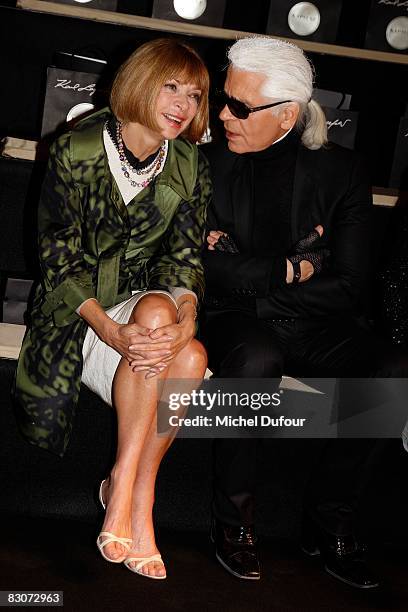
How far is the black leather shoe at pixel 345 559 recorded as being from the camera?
2.35 metres

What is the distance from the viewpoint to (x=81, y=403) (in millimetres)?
2576

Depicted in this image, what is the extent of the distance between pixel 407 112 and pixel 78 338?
1.94 meters

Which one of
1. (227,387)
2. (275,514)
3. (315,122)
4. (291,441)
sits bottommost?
(275,514)

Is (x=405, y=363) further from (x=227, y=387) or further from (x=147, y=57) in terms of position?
(x=147, y=57)

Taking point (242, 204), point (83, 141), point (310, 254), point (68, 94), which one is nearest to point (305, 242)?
point (310, 254)

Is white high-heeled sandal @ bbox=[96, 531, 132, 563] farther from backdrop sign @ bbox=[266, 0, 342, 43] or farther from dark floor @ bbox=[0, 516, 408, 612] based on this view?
backdrop sign @ bbox=[266, 0, 342, 43]

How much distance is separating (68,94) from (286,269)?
1194 mm

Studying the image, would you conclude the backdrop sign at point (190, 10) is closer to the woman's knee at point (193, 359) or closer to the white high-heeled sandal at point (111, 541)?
the woman's knee at point (193, 359)

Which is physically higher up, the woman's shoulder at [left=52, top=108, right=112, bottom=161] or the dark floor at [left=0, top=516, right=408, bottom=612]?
the woman's shoulder at [left=52, top=108, right=112, bottom=161]

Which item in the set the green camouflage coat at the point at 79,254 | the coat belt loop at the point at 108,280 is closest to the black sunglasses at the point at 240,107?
the green camouflage coat at the point at 79,254

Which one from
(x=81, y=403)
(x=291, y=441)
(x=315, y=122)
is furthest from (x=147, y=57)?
(x=291, y=441)

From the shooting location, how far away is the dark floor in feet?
6.76

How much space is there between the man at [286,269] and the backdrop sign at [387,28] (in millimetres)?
1016

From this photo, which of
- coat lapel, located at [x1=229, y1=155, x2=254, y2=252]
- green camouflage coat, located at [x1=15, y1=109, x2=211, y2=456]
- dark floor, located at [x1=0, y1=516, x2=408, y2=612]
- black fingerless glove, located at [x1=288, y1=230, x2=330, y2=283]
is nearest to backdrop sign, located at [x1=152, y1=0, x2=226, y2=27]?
coat lapel, located at [x1=229, y1=155, x2=254, y2=252]
